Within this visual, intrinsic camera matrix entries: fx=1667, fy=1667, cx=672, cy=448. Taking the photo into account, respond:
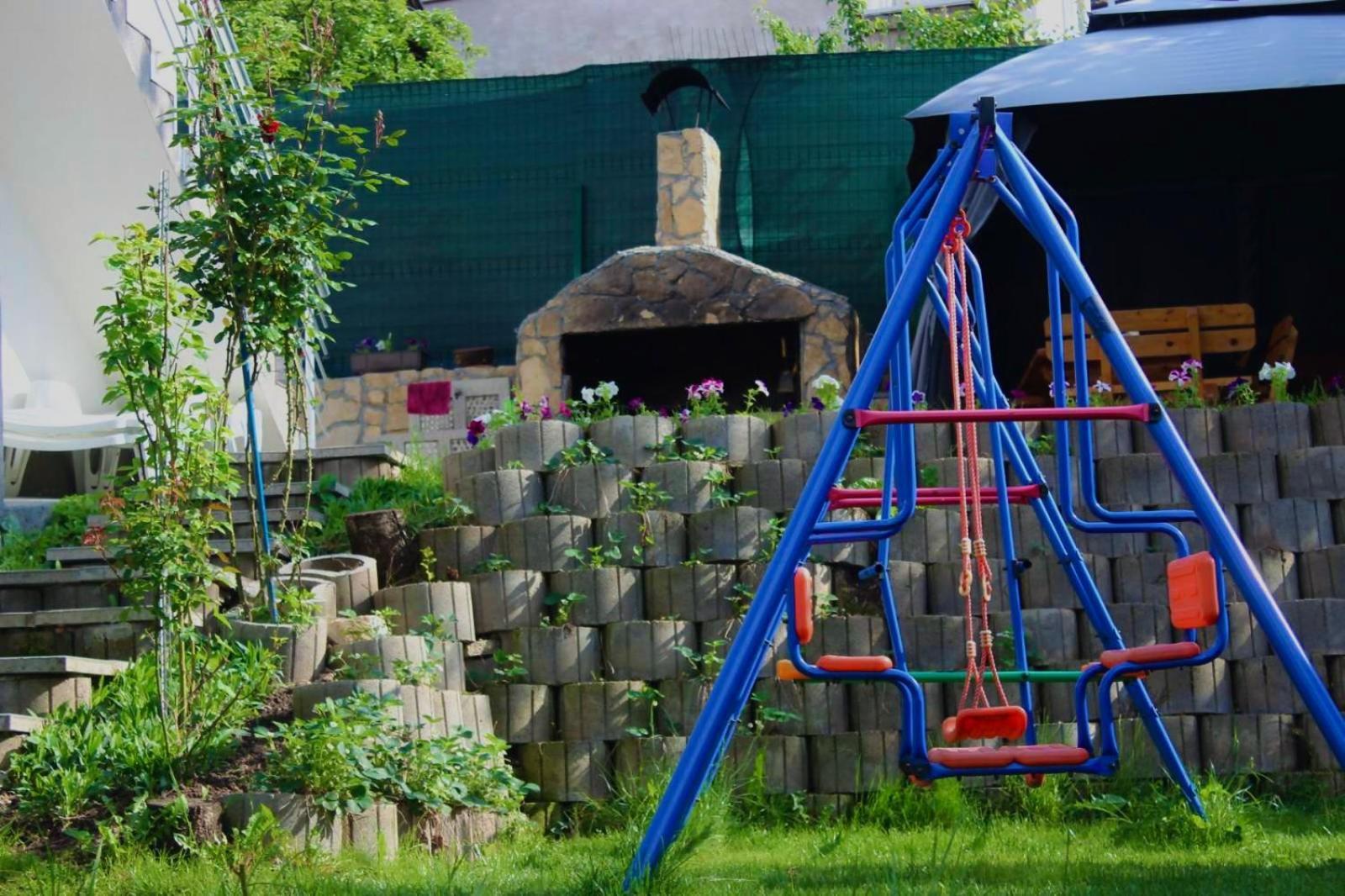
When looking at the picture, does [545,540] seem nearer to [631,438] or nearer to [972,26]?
[631,438]

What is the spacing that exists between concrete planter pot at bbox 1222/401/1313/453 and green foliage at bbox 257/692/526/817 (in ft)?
11.5

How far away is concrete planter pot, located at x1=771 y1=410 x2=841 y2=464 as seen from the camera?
7.05 metres

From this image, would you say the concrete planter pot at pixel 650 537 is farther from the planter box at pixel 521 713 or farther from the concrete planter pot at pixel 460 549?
the planter box at pixel 521 713

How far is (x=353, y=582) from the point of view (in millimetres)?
6371

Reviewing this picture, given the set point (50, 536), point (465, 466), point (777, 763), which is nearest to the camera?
point (777, 763)

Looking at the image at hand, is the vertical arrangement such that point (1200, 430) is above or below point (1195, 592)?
above

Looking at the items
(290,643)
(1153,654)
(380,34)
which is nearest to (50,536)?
(290,643)

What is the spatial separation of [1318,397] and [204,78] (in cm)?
506

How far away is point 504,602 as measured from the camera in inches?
254

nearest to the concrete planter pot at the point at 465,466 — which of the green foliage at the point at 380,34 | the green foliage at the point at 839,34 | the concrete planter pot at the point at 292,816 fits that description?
the concrete planter pot at the point at 292,816

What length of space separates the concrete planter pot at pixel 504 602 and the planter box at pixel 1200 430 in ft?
8.80

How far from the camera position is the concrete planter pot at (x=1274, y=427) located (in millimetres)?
7000

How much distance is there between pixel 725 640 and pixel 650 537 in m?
0.58

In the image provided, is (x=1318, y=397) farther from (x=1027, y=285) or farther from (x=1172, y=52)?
(x=1027, y=285)
